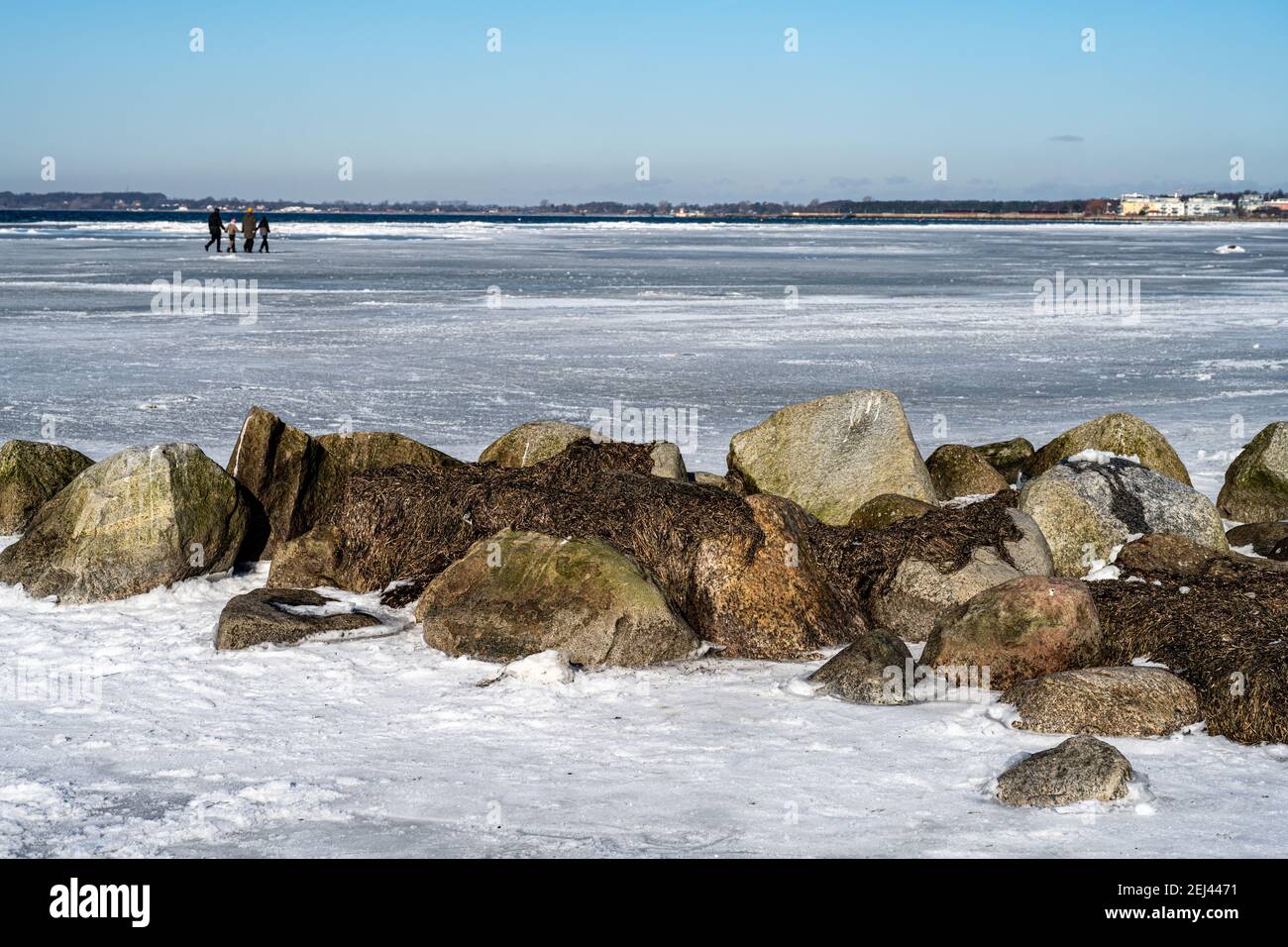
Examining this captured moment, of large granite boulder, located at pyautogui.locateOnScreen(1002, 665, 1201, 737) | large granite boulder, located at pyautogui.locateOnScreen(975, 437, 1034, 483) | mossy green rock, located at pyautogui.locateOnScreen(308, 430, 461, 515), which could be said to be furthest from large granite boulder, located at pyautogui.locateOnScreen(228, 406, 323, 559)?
large granite boulder, located at pyautogui.locateOnScreen(975, 437, 1034, 483)

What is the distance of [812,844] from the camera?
15.3 feet

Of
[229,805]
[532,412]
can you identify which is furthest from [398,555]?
[532,412]

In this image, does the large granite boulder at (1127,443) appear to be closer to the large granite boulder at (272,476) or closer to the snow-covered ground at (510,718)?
the snow-covered ground at (510,718)

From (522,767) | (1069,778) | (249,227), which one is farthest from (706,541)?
(249,227)

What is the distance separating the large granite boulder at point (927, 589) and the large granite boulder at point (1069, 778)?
2.12 metres

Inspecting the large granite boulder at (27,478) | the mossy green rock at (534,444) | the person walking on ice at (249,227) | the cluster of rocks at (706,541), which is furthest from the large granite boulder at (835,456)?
the person walking on ice at (249,227)

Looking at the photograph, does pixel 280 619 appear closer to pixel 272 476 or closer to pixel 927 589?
pixel 272 476

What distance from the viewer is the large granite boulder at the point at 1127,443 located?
10.0 metres

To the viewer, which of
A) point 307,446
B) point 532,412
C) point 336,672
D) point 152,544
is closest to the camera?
point 336,672

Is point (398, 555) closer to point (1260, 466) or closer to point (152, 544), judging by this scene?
point (152, 544)

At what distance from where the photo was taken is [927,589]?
297 inches

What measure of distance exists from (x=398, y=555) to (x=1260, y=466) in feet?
20.7

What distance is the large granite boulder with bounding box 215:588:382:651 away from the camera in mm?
7027
